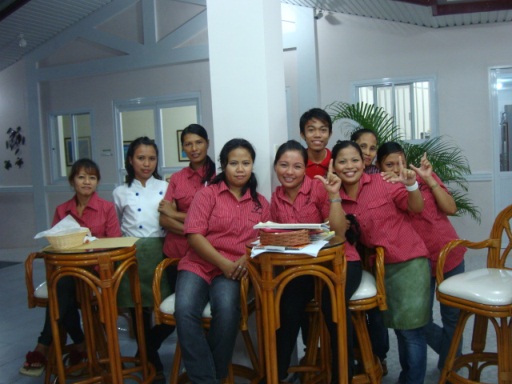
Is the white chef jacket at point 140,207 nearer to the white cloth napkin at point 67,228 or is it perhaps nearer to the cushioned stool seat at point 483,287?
the white cloth napkin at point 67,228

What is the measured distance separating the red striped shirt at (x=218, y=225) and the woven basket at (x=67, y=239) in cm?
55

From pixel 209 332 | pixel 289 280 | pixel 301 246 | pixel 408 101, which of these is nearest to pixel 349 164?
pixel 301 246

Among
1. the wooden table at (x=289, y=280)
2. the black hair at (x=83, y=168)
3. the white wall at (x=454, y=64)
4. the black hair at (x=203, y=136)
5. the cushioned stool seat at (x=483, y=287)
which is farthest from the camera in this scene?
the white wall at (x=454, y=64)

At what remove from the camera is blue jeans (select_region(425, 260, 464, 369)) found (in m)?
2.50

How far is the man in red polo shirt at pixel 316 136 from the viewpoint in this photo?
274 centimetres

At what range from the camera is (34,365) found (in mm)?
2895

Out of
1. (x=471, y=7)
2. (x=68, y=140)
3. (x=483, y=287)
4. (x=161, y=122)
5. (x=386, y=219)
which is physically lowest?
(x=483, y=287)

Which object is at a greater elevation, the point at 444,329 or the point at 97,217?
the point at 97,217

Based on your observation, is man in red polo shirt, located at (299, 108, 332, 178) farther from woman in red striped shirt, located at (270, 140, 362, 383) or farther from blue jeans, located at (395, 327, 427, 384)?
blue jeans, located at (395, 327, 427, 384)

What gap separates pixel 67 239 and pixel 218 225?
766 millimetres

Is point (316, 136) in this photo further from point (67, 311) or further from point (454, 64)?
point (454, 64)

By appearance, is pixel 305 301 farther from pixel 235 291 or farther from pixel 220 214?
pixel 220 214

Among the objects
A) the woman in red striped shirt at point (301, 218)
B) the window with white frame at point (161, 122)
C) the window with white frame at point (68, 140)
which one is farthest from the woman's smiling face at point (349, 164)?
the window with white frame at point (68, 140)

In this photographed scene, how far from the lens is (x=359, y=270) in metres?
2.31
